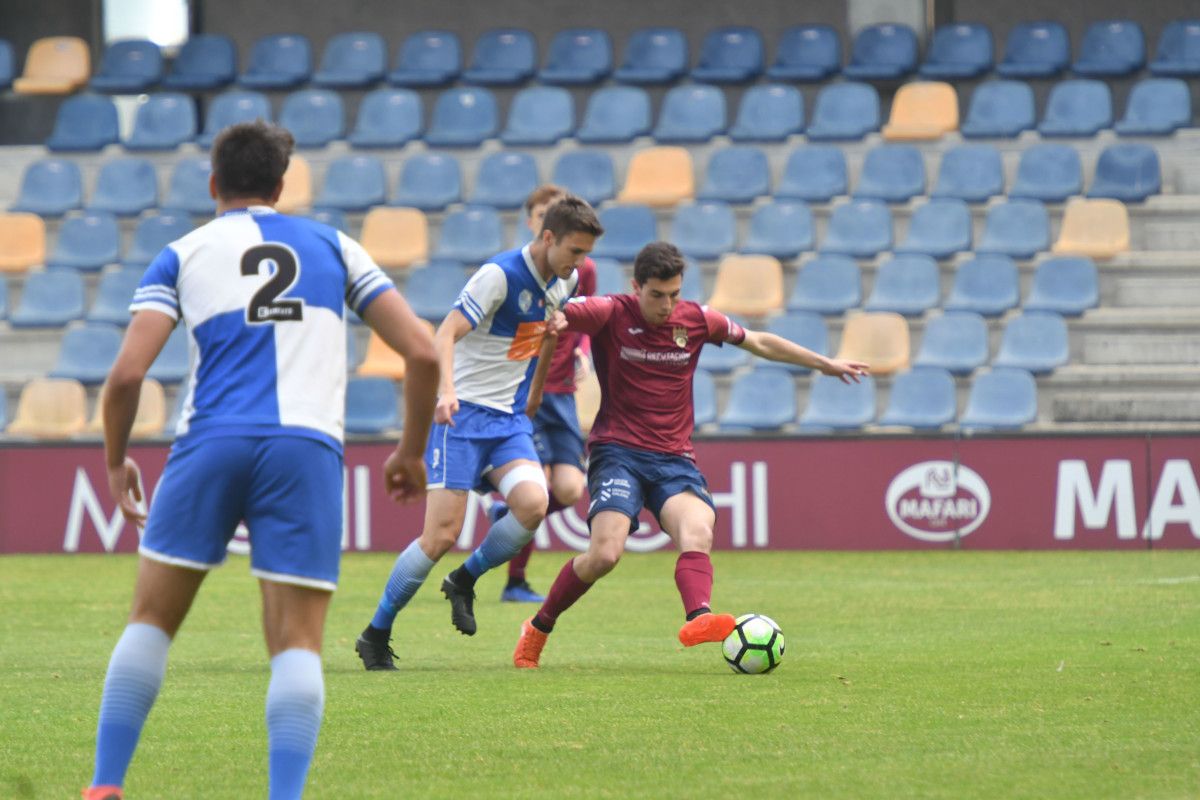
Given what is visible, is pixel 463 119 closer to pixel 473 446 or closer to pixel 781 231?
pixel 781 231

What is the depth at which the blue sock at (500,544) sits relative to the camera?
28.3ft

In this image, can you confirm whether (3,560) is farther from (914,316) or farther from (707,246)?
(914,316)

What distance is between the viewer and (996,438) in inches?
585

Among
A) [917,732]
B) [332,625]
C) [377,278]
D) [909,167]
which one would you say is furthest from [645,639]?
[909,167]

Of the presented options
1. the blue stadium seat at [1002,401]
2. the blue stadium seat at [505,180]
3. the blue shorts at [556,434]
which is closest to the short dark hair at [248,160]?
the blue shorts at [556,434]

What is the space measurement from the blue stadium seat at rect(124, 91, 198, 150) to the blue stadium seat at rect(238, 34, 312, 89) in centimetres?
85

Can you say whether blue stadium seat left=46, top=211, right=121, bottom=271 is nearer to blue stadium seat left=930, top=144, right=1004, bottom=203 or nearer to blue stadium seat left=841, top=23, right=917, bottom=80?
blue stadium seat left=841, top=23, right=917, bottom=80

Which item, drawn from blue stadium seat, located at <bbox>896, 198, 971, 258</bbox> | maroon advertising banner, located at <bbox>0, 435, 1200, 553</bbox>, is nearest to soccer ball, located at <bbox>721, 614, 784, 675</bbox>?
maroon advertising banner, located at <bbox>0, 435, 1200, 553</bbox>

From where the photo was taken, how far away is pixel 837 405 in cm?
1697

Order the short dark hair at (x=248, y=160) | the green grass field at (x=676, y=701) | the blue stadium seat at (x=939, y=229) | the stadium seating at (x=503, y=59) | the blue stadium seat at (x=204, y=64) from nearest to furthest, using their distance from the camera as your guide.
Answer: the short dark hair at (x=248, y=160)
the green grass field at (x=676, y=701)
the blue stadium seat at (x=939, y=229)
the stadium seating at (x=503, y=59)
the blue stadium seat at (x=204, y=64)

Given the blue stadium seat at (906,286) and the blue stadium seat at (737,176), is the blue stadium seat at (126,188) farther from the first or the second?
the blue stadium seat at (906,286)

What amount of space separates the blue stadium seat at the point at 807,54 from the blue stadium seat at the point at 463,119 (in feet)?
10.3

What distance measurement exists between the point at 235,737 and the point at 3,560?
9.56 metres

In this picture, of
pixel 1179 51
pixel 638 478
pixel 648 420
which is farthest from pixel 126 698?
pixel 1179 51
